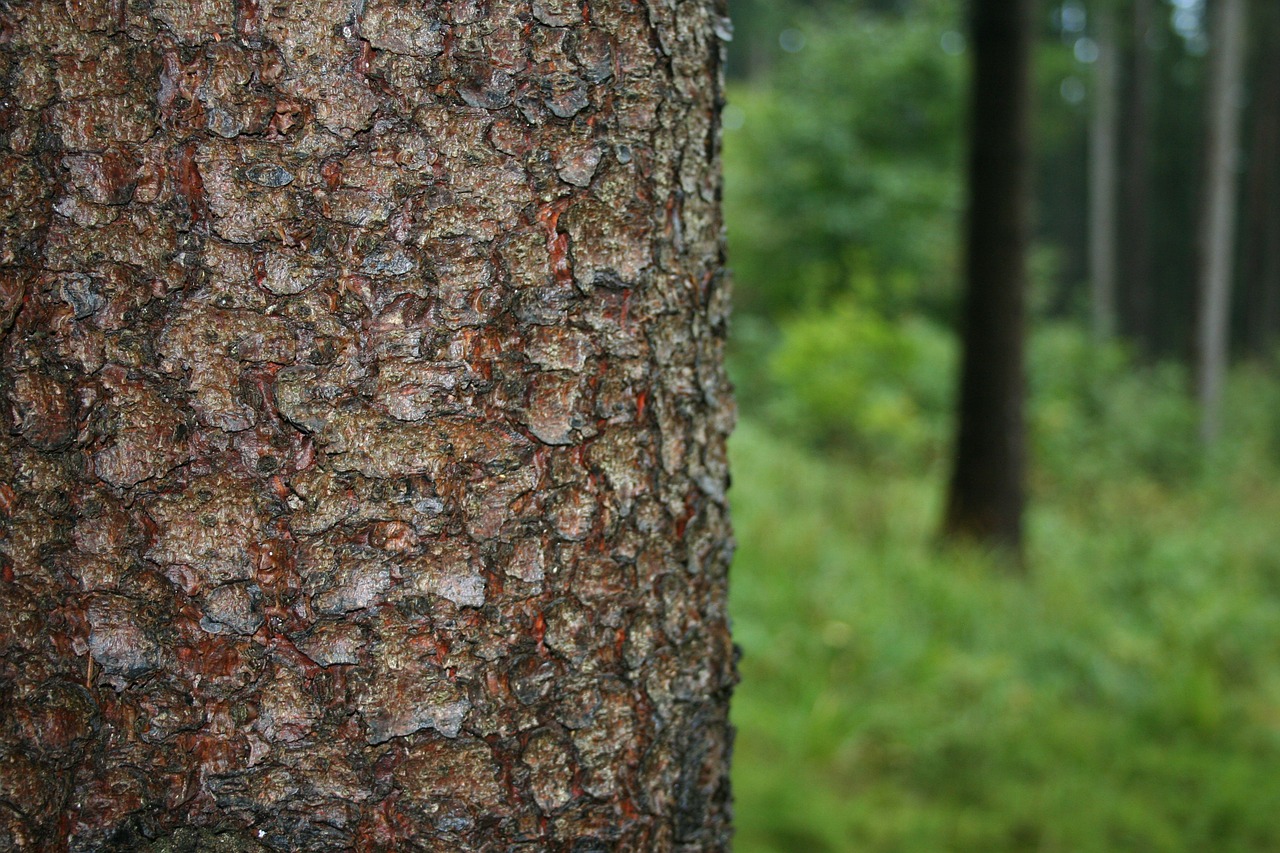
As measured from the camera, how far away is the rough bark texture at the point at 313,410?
0.97 meters

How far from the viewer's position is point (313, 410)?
99 cm

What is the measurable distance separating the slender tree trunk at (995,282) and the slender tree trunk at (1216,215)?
9.78 metres

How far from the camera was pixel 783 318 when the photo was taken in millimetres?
15125

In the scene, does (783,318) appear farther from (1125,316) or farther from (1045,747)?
(1125,316)

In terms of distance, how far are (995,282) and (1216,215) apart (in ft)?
33.6

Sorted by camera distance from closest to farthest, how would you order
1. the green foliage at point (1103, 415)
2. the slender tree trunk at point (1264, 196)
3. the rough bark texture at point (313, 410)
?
1. the rough bark texture at point (313, 410)
2. the green foliage at point (1103, 415)
3. the slender tree trunk at point (1264, 196)

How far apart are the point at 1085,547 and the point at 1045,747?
3.86 metres

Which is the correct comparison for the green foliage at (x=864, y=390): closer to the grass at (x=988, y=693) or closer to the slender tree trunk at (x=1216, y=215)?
the grass at (x=988, y=693)

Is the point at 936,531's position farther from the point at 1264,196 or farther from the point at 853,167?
the point at 1264,196

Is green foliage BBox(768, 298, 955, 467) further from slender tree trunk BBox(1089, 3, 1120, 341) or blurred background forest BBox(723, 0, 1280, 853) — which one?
slender tree trunk BBox(1089, 3, 1120, 341)

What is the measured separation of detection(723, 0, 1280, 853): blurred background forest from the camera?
3812 millimetres

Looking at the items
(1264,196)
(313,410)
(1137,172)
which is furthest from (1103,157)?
(313,410)

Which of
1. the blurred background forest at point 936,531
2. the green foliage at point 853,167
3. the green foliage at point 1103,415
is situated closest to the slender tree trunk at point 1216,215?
the blurred background forest at point 936,531

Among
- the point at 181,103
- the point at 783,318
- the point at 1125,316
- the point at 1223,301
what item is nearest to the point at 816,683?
the point at 181,103
